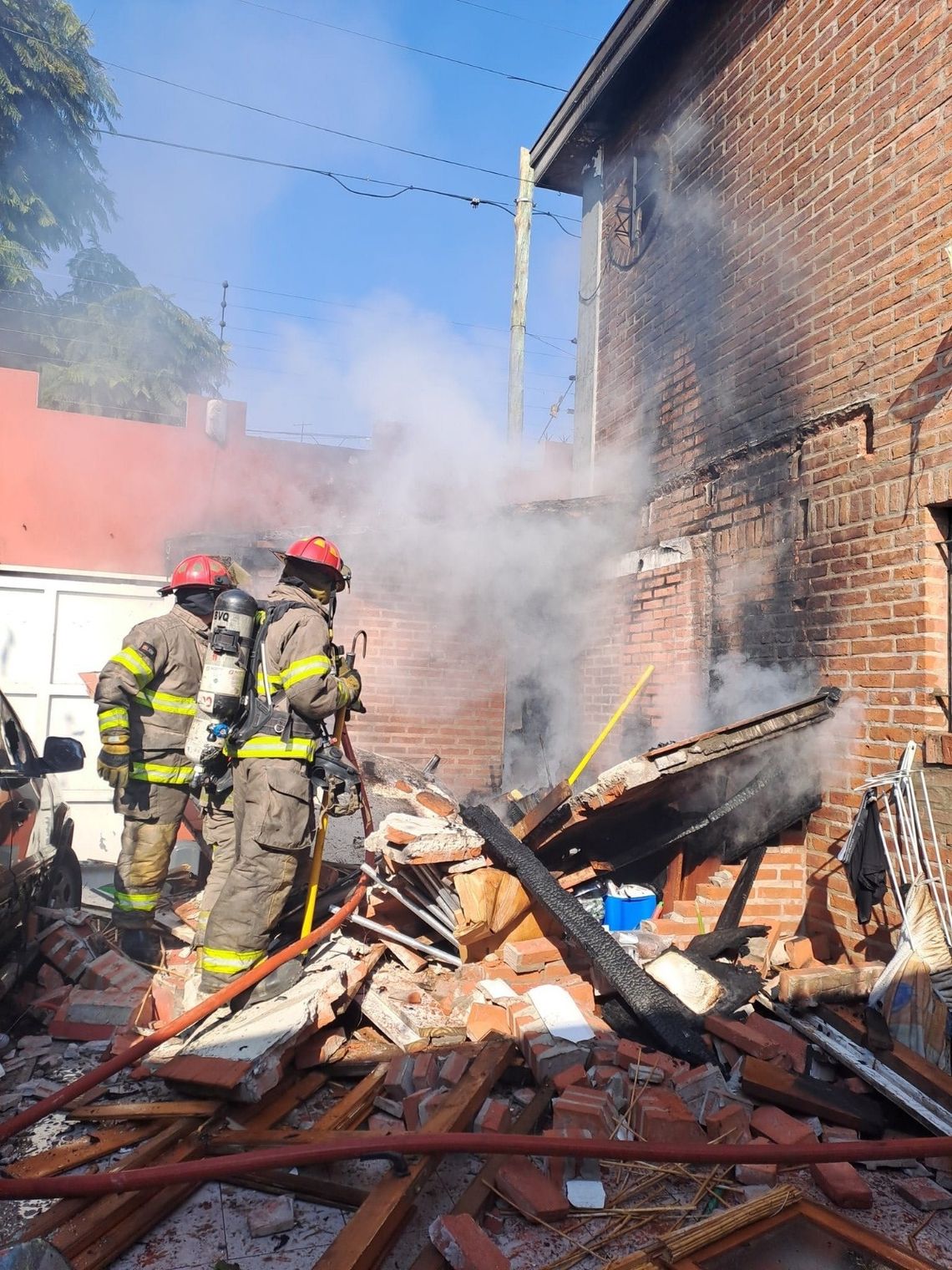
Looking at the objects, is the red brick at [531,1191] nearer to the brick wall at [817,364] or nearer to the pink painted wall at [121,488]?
the brick wall at [817,364]

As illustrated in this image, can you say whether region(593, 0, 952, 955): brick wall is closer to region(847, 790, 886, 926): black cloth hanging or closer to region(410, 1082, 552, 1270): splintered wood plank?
region(847, 790, 886, 926): black cloth hanging

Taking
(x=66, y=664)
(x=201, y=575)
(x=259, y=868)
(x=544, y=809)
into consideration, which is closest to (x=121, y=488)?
(x=66, y=664)

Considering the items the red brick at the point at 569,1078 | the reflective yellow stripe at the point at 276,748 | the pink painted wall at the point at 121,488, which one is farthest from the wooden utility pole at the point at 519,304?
the red brick at the point at 569,1078

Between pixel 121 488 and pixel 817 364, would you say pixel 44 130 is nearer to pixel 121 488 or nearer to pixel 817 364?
pixel 121 488

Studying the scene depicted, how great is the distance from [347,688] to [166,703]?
4.62ft

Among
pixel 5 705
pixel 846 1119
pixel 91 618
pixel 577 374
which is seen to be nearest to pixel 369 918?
pixel 5 705

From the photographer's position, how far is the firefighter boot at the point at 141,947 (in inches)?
174

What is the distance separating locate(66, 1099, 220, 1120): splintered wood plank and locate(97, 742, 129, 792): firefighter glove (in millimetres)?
1888

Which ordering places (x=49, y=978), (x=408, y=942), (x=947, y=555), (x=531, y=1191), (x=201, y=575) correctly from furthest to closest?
(x=201, y=575) < (x=408, y=942) < (x=49, y=978) < (x=947, y=555) < (x=531, y=1191)

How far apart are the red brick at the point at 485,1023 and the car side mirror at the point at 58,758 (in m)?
2.15

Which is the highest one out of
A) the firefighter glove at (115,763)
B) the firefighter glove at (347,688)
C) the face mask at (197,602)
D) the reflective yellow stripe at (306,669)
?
the face mask at (197,602)

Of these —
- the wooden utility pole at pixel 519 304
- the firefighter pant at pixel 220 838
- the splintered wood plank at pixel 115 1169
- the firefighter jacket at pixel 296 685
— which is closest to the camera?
the splintered wood plank at pixel 115 1169

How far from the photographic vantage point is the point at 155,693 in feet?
15.6

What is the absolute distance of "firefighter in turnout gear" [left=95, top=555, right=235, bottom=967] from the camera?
448 cm
